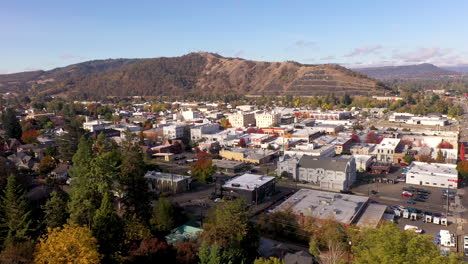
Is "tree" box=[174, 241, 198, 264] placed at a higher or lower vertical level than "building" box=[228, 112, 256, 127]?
lower

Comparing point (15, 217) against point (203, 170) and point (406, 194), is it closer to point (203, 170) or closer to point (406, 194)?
point (203, 170)

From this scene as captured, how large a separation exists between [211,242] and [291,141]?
64.4 ft

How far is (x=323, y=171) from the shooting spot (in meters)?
18.4

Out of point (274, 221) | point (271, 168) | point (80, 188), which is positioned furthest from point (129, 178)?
point (271, 168)

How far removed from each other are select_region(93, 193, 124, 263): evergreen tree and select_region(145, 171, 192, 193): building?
832cm

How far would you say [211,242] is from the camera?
963cm

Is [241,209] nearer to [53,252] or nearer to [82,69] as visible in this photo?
[53,252]

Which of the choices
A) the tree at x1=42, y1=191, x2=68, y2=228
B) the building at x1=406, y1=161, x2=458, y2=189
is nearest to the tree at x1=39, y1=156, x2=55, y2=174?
the tree at x1=42, y1=191, x2=68, y2=228

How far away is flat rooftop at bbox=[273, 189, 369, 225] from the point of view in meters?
12.8

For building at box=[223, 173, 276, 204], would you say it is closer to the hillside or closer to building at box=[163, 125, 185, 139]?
building at box=[163, 125, 185, 139]

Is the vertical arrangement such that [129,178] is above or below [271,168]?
above

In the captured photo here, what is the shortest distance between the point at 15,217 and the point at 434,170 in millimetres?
19600

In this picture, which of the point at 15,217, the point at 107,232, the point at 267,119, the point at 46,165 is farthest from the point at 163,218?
the point at 267,119

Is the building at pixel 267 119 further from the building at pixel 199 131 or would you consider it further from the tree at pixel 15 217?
the tree at pixel 15 217
